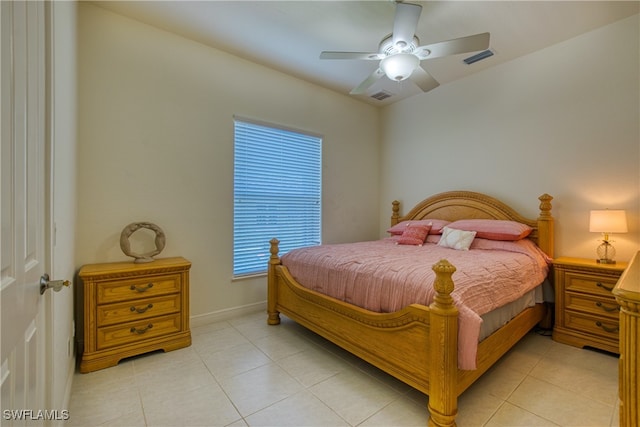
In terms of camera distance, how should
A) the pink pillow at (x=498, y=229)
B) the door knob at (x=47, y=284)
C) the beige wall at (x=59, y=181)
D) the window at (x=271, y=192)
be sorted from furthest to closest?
the window at (x=271, y=192), the pink pillow at (x=498, y=229), the beige wall at (x=59, y=181), the door knob at (x=47, y=284)

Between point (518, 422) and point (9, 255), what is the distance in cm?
236

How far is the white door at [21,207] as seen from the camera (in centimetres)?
70

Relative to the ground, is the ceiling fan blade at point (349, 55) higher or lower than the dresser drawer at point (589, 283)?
higher

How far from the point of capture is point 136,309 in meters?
2.29

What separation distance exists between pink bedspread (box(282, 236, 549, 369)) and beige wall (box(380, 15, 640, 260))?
2.08 feet

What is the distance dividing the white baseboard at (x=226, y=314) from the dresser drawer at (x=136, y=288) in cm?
64

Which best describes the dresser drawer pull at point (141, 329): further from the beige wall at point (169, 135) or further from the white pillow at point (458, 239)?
the white pillow at point (458, 239)

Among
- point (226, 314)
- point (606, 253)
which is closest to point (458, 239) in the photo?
point (606, 253)

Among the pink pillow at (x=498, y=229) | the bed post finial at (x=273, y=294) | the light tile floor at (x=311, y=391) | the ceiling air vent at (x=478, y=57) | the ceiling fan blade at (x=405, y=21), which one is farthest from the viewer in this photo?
the ceiling air vent at (x=478, y=57)

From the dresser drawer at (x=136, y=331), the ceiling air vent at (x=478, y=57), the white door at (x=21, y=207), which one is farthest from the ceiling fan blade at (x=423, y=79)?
the dresser drawer at (x=136, y=331)

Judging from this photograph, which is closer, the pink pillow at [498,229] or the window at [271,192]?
the pink pillow at [498,229]

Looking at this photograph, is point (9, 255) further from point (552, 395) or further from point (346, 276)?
point (552, 395)

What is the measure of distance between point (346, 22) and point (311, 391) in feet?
9.81

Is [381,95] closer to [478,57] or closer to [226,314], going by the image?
[478,57]
